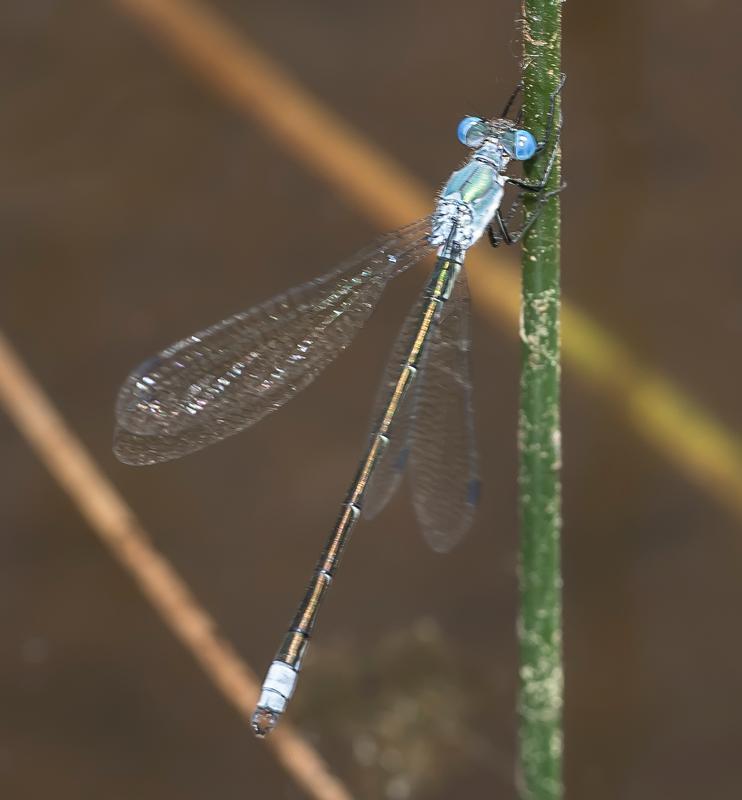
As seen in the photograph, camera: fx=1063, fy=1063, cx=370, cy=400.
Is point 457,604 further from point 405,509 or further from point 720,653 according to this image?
point 720,653

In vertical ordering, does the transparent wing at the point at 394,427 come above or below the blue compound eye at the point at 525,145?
below

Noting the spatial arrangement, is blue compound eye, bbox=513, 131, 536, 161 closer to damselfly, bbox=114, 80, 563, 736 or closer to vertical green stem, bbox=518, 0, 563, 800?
vertical green stem, bbox=518, 0, 563, 800

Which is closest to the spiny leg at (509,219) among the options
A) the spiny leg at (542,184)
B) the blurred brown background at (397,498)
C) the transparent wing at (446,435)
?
the spiny leg at (542,184)

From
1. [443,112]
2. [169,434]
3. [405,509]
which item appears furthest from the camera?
[443,112]

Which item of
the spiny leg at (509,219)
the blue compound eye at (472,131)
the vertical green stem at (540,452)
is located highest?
the blue compound eye at (472,131)

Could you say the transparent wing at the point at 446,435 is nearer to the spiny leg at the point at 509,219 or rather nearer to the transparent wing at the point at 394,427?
the transparent wing at the point at 394,427

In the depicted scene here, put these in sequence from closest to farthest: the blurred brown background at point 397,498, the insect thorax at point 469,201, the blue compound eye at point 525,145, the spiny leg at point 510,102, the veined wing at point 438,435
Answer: the blue compound eye at point 525,145 < the spiny leg at point 510,102 < the insect thorax at point 469,201 < the veined wing at point 438,435 < the blurred brown background at point 397,498

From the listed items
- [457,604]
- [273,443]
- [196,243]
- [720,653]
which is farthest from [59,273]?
[720,653]
